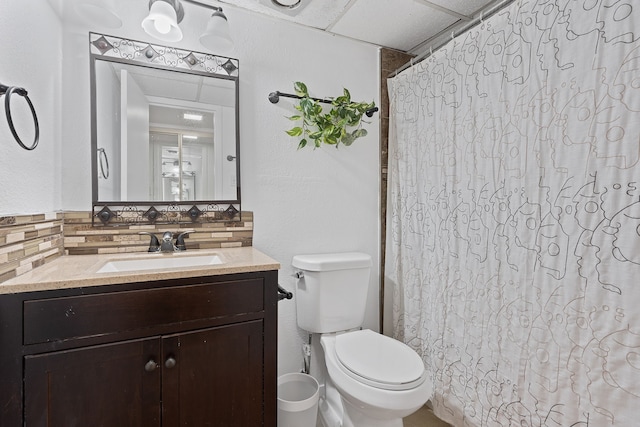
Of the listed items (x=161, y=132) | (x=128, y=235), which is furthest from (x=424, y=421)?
(x=161, y=132)

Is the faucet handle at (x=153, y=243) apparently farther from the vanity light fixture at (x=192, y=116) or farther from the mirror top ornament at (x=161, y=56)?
the mirror top ornament at (x=161, y=56)

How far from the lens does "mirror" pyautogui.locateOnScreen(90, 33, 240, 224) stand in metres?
1.41

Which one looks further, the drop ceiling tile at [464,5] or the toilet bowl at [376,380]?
the drop ceiling tile at [464,5]

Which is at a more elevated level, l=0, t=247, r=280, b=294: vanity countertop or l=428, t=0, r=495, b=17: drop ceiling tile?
l=428, t=0, r=495, b=17: drop ceiling tile

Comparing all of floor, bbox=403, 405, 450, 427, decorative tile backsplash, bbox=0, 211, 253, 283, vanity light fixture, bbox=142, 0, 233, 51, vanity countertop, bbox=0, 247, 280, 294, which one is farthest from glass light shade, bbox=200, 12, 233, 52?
floor, bbox=403, 405, 450, 427

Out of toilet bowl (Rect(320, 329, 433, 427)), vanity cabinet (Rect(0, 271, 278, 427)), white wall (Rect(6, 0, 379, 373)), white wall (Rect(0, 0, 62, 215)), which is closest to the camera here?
vanity cabinet (Rect(0, 271, 278, 427))

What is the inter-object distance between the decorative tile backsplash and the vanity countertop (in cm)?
4

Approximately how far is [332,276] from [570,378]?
3.33 feet

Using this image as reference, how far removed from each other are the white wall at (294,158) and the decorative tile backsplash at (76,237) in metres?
0.12

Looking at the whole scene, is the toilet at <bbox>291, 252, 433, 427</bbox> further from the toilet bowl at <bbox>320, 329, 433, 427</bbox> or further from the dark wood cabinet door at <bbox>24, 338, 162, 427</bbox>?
the dark wood cabinet door at <bbox>24, 338, 162, 427</bbox>

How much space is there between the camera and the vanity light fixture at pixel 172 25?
1267mm

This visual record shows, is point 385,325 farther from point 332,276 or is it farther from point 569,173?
point 569,173

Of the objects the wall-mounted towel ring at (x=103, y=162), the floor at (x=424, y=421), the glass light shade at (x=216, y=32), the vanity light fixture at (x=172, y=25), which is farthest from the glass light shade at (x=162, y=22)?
the floor at (x=424, y=421)

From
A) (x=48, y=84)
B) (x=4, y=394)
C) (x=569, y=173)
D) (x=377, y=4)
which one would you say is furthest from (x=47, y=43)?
(x=569, y=173)
